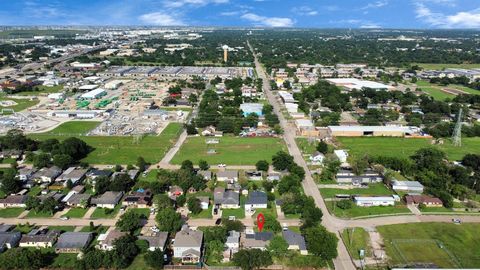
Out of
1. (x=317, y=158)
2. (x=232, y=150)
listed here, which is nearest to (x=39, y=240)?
(x=232, y=150)

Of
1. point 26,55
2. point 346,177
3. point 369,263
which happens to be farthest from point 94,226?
point 26,55

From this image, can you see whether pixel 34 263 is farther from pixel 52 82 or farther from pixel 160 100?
pixel 52 82

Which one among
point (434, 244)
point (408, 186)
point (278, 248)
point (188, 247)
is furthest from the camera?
point (408, 186)

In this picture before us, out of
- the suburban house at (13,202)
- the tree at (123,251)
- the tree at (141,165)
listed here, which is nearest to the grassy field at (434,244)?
the tree at (123,251)

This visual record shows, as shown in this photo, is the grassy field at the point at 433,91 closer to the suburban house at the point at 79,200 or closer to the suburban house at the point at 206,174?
the suburban house at the point at 206,174

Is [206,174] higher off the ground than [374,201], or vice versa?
[206,174]

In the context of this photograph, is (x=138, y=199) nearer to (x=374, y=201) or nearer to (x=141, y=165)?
(x=141, y=165)
